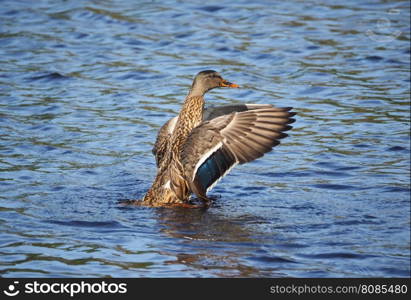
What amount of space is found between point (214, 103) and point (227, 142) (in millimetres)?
4041

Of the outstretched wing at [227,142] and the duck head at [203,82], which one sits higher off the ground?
the duck head at [203,82]

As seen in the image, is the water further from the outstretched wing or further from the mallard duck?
the outstretched wing

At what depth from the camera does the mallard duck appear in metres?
8.52

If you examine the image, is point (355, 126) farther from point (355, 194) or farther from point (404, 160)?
point (355, 194)

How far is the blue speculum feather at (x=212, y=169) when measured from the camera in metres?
8.55

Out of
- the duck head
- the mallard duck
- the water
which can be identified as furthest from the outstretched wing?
the duck head

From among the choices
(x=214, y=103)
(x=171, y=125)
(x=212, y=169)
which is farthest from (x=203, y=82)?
(x=214, y=103)

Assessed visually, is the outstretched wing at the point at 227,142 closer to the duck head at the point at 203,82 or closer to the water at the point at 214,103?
the water at the point at 214,103

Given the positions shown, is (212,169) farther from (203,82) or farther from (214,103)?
(214,103)

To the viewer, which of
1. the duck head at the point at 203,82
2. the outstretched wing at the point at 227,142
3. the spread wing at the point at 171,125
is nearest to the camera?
the outstretched wing at the point at 227,142

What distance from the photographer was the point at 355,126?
37.1ft

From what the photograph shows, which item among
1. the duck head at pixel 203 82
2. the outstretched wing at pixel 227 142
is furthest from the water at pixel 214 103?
the duck head at pixel 203 82

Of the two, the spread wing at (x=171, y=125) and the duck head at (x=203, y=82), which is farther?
the spread wing at (x=171, y=125)

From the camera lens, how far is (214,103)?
12531mm
